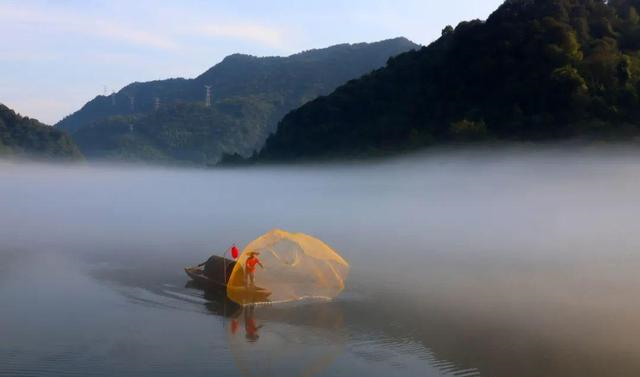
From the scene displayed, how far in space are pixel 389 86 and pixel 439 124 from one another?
38.9 feet

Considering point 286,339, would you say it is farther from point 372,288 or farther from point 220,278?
point 372,288

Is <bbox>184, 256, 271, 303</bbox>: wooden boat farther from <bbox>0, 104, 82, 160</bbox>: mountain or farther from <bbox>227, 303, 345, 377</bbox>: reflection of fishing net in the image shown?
<bbox>0, 104, 82, 160</bbox>: mountain

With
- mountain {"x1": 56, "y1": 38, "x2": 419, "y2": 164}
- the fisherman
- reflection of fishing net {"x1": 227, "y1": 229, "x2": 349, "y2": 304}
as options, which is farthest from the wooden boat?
mountain {"x1": 56, "y1": 38, "x2": 419, "y2": 164}

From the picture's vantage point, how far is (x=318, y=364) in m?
14.2

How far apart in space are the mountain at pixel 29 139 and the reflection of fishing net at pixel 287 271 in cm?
9673

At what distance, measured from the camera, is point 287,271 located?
67.9ft

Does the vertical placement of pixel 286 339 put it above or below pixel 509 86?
below

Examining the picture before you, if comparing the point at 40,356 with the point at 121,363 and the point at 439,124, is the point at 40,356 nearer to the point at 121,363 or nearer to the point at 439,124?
the point at 121,363

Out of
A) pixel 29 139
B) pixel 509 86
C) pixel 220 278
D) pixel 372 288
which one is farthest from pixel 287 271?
pixel 29 139

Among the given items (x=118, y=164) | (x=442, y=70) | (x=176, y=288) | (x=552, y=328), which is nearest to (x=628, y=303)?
(x=552, y=328)

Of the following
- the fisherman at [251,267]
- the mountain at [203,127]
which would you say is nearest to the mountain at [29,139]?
Answer: the mountain at [203,127]

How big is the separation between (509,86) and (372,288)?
4178 centimetres

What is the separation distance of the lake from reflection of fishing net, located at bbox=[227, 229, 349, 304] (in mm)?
576

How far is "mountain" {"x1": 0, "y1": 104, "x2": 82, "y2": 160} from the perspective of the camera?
361ft
